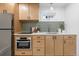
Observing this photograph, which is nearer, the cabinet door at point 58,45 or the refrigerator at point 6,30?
the refrigerator at point 6,30

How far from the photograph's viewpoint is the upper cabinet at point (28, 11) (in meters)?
5.55

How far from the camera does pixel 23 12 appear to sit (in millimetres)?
5570

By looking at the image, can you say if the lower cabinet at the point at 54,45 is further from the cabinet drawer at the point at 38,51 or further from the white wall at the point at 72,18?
the white wall at the point at 72,18

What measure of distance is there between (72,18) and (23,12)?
5.79 feet

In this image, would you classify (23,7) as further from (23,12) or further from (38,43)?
(38,43)

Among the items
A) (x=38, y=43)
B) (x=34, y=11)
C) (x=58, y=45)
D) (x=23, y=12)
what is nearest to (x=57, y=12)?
(x=34, y=11)

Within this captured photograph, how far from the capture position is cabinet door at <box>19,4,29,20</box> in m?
5.54

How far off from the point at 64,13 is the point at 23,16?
1706 millimetres

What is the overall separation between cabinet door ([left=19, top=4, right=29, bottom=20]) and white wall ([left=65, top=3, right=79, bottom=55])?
5.16 ft

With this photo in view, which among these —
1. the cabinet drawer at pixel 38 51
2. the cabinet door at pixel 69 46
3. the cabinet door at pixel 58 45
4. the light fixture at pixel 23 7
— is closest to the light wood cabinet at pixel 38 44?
the cabinet drawer at pixel 38 51

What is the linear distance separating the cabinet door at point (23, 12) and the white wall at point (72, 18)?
1573 millimetres

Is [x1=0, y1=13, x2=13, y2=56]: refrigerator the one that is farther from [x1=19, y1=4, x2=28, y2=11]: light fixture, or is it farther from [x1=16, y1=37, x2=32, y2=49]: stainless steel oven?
[x1=19, y1=4, x2=28, y2=11]: light fixture

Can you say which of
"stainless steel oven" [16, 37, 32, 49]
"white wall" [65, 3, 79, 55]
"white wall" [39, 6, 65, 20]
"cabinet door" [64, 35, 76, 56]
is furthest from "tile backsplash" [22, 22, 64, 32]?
"cabinet door" [64, 35, 76, 56]

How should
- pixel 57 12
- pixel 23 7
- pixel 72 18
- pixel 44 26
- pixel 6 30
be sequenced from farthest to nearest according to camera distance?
pixel 57 12, pixel 44 26, pixel 23 7, pixel 72 18, pixel 6 30
